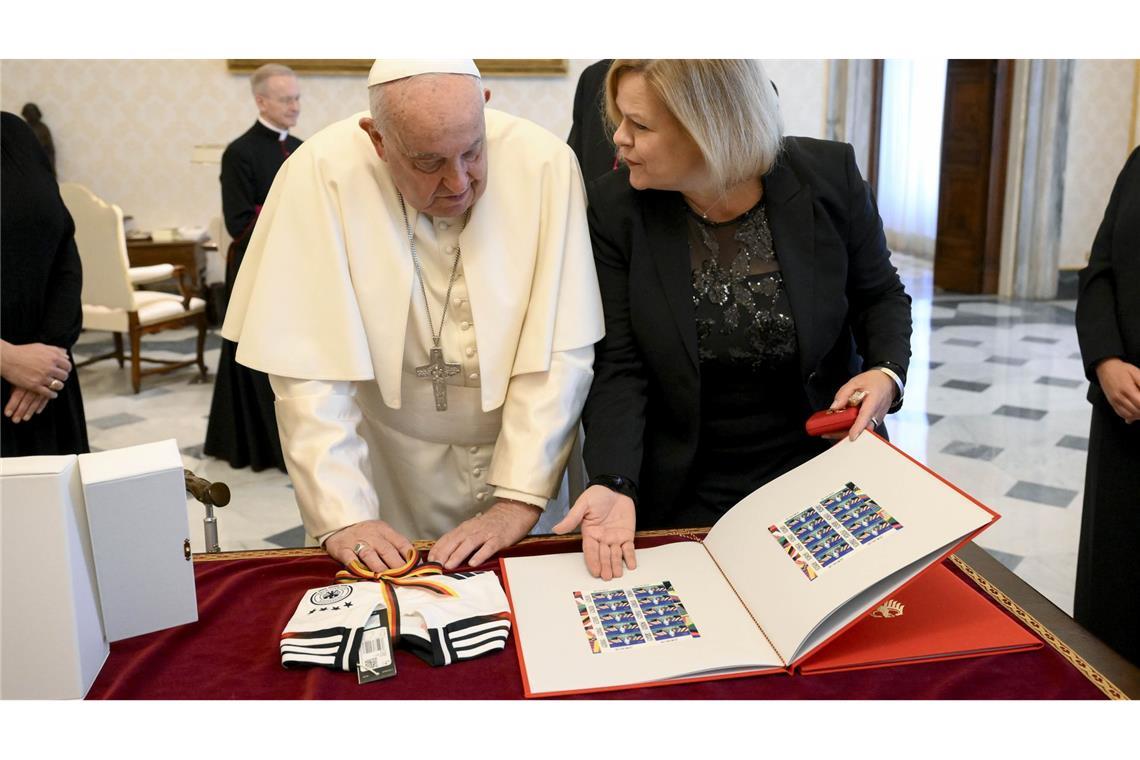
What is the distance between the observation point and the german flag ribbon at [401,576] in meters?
1.57

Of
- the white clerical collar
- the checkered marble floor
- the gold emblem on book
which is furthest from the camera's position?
the white clerical collar

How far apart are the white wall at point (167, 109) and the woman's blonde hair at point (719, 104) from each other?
279 inches

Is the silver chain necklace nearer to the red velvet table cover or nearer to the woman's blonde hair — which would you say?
the woman's blonde hair

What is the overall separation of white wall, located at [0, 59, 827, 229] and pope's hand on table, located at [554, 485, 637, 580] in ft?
24.4

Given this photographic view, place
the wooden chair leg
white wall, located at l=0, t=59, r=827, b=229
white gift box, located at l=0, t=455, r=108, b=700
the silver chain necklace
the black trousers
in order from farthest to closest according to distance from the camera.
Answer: white wall, located at l=0, t=59, r=827, b=229, the wooden chair leg, the black trousers, the silver chain necklace, white gift box, located at l=0, t=455, r=108, b=700

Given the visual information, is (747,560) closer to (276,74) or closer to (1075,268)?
(276,74)

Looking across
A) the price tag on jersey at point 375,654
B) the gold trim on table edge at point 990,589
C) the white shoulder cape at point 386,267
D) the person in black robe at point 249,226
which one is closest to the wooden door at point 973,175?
the person in black robe at point 249,226

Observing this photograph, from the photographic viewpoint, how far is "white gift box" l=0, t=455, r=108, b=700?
1.29 metres

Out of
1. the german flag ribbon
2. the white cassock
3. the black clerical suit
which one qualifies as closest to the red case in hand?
the white cassock

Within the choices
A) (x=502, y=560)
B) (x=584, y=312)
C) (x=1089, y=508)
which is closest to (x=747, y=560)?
(x=502, y=560)

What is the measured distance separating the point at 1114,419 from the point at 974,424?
3.40 metres

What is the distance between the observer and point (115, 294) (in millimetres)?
6805

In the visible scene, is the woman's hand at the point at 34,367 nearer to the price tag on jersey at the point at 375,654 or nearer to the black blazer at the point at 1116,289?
the price tag on jersey at the point at 375,654

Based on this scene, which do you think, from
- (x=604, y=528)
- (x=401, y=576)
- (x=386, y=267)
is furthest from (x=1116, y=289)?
(x=401, y=576)
